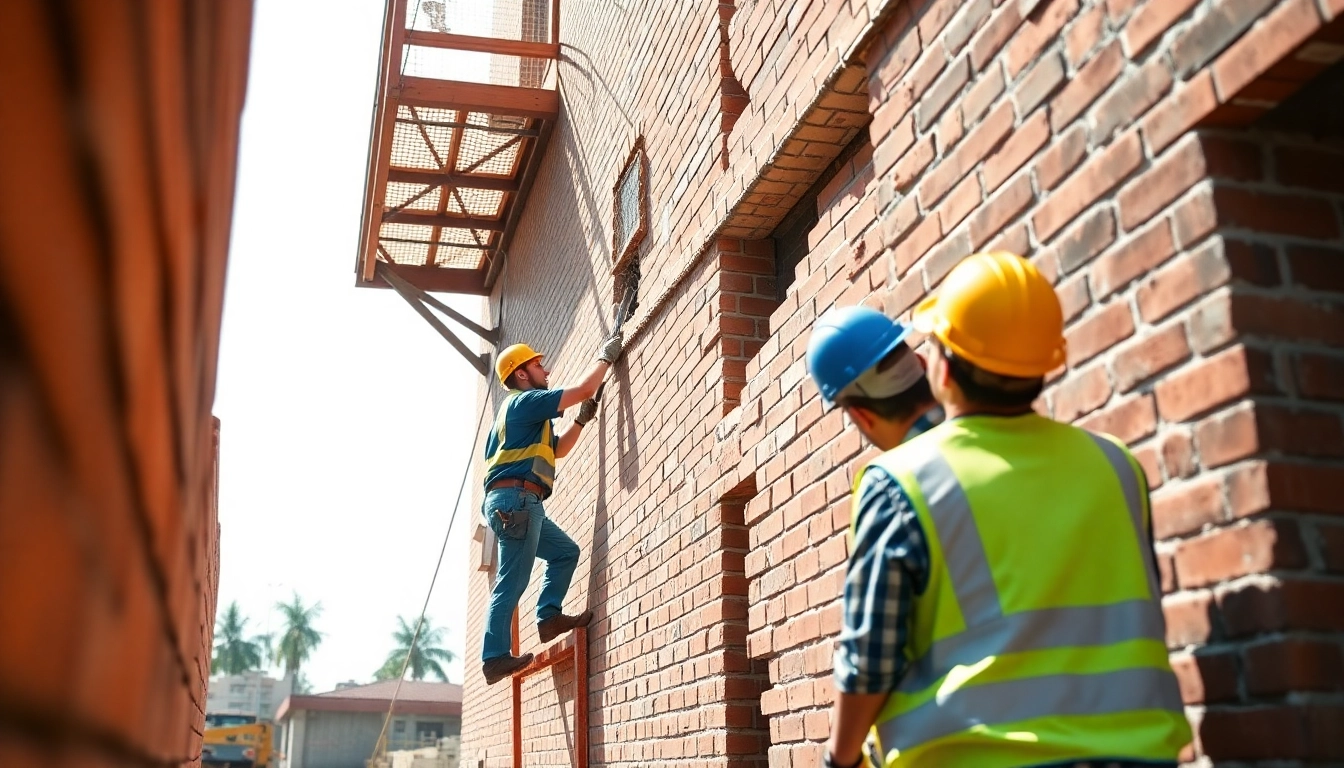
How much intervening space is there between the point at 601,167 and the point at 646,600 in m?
2.93

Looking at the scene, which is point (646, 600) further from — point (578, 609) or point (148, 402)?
point (148, 402)

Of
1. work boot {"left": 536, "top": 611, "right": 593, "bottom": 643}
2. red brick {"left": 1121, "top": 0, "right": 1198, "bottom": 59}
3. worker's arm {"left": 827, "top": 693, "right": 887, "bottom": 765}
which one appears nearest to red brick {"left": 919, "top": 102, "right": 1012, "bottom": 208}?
red brick {"left": 1121, "top": 0, "right": 1198, "bottom": 59}

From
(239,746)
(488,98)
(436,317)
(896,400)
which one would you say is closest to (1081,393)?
(896,400)

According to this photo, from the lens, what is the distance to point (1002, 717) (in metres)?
1.61

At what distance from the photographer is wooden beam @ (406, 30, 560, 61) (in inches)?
342

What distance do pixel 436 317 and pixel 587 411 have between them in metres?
5.70

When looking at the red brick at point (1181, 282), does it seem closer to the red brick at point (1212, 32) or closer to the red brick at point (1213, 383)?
the red brick at point (1213, 383)

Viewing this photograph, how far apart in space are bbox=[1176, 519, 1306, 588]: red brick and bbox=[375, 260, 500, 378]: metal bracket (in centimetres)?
992

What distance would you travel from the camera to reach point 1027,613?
1636 mm

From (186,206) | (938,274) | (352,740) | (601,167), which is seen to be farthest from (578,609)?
(352,740)

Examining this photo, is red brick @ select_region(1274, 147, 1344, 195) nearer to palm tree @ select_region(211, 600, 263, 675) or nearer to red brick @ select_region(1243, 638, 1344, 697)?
red brick @ select_region(1243, 638, 1344, 697)

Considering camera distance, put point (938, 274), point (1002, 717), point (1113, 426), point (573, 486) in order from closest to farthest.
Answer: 1. point (1002, 717)
2. point (1113, 426)
3. point (938, 274)
4. point (573, 486)

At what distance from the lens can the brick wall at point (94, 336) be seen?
0.27 m

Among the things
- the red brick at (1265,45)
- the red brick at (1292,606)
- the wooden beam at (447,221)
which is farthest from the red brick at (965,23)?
the wooden beam at (447,221)
